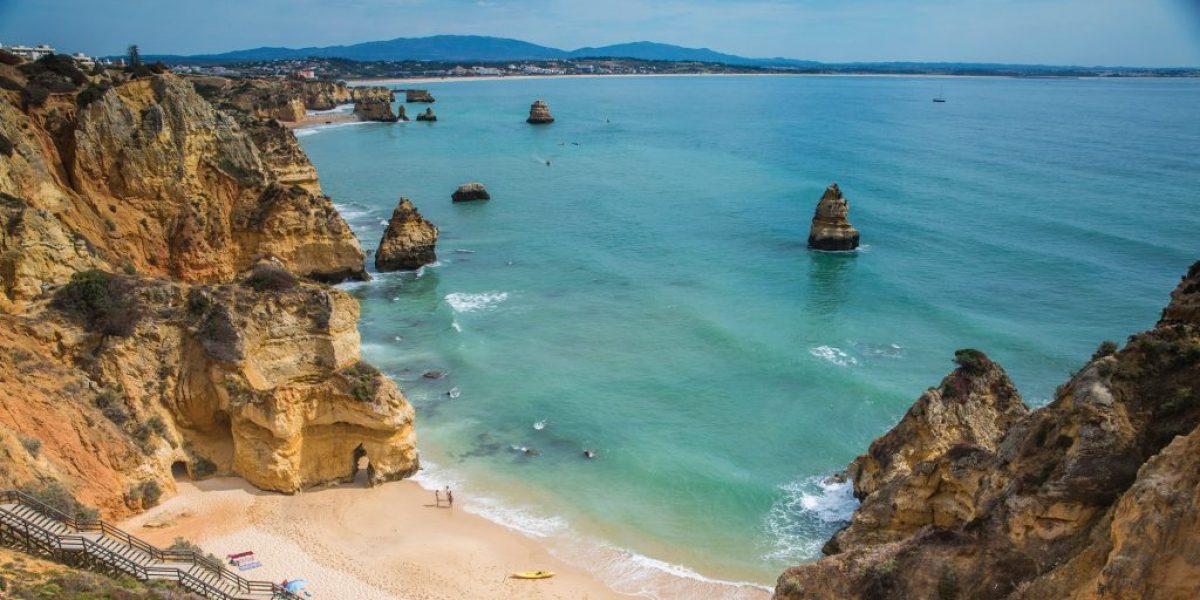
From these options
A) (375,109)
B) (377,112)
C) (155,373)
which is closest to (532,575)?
(155,373)

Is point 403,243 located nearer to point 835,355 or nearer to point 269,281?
point 269,281

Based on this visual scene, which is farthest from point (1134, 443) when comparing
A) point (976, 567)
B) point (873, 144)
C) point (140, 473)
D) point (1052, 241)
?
point (873, 144)

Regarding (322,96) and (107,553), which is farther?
(322,96)

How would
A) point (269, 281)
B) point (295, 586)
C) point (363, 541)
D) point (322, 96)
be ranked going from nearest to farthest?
point (295, 586) < point (363, 541) < point (269, 281) < point (322, 96)

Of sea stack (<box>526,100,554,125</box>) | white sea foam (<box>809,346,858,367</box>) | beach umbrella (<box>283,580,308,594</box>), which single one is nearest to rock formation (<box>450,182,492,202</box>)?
white sea foam (<box>809,346,858,367</box>)

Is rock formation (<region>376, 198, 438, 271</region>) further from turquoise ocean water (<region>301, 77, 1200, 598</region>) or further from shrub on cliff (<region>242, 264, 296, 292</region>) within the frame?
shrub on cliff (<region>242, 264, 296, 292</region>)

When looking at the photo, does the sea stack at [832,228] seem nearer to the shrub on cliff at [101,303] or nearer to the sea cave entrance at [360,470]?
the sea cave entrance at [360,470]

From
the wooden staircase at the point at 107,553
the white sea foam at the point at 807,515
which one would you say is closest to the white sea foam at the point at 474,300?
the white sea foam at the point at 807,515

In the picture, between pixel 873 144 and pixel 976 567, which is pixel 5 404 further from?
pixel 873 144
